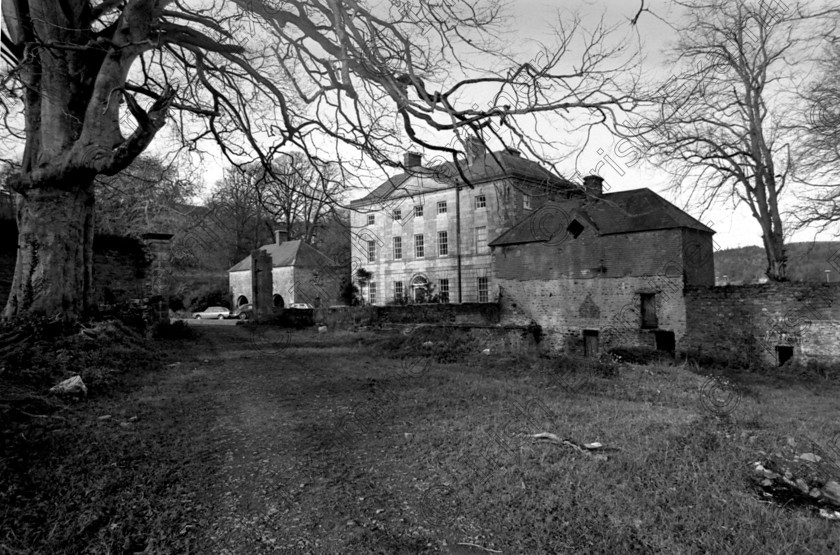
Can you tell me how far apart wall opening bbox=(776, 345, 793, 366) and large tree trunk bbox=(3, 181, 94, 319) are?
68.2 ft

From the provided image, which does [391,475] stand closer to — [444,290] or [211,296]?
[444,290]

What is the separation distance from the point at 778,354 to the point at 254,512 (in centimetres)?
1961

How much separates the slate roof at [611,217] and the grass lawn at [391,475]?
14.9 metres

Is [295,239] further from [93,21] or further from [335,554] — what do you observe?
[335,554]

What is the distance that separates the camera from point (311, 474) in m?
4.06

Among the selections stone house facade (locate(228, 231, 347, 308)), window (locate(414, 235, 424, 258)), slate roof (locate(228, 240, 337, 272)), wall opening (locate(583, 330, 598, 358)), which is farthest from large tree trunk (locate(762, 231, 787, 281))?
slate roof (locate(228, 240, 337, 272))

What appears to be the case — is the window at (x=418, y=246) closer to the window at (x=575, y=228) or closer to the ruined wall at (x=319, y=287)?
the ruined wall at (x=319, y=287)

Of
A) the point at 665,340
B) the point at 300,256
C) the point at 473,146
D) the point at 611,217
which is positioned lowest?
the point at 665,340

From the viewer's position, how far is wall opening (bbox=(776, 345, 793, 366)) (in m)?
17.3

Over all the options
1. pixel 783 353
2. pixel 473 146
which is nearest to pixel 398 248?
pixel 783 353

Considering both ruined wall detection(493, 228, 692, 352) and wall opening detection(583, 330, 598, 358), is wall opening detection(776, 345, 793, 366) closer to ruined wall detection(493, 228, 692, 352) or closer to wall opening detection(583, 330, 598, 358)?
ruined wall detection(493, 228, 692, 352)

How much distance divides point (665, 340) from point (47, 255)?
67.2ft

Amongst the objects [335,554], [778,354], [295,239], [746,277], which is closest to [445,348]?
[335,554]

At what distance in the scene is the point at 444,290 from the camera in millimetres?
36000
